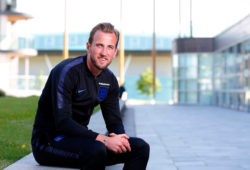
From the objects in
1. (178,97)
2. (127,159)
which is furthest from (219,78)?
(127,159)

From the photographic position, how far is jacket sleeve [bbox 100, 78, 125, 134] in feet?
11.2

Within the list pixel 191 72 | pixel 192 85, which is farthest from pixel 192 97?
pixel 191 72

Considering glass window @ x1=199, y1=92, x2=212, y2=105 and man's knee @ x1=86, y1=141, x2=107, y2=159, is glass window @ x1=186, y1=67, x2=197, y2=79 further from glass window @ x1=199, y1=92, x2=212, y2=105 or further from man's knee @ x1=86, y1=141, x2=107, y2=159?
man's knee @ x1=86, y1=141, x2=107, y2=159

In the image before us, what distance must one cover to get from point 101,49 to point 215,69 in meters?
19.8

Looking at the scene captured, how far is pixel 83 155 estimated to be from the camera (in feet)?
9.48

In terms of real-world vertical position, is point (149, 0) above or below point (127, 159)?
above

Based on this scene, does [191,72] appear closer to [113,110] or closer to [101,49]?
[113,110]

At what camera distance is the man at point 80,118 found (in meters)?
2.96

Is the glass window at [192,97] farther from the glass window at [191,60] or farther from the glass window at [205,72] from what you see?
the glass window at [191,60]

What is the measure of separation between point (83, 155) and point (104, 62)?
2.23ft

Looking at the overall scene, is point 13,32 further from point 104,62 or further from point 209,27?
point 104,62

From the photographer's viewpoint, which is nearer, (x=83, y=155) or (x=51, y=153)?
(x=83, y=155)

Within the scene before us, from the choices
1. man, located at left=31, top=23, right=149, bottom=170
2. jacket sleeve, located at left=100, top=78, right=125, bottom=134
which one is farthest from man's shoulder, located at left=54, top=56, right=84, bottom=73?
jacket sleeve, located at left=100, top=78, right=125, bottom=134

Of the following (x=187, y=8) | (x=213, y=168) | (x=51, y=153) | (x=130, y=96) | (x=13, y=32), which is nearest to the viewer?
(x=51, y=153)
